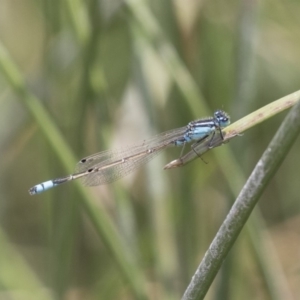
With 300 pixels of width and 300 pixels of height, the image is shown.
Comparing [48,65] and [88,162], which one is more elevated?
[48,65]

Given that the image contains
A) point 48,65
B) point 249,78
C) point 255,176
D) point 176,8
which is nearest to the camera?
point 255,176

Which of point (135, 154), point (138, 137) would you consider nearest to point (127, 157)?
point (135, 154)

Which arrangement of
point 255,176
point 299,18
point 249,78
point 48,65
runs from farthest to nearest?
1. point 299,18
2. point 48,65
3. point 249,78
4. point 255,176

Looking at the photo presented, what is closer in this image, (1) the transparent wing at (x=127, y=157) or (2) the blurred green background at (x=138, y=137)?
(2) the blurred green background at (x=138, y=137)

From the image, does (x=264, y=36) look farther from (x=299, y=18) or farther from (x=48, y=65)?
(x=48, y=65)

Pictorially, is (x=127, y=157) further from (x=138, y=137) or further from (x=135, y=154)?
(x=138, y=137)

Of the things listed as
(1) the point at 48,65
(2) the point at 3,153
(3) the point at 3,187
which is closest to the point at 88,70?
(1) the point at 48,65
